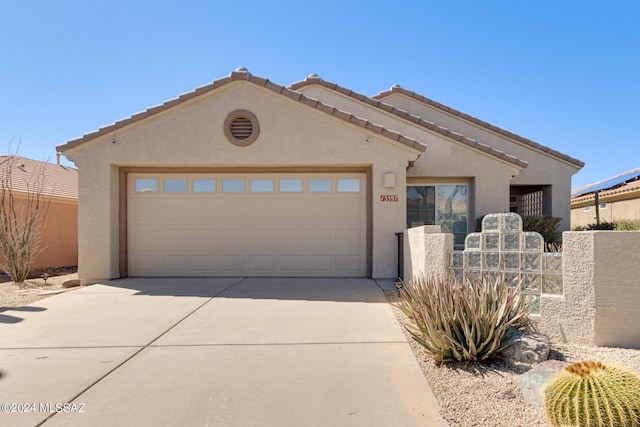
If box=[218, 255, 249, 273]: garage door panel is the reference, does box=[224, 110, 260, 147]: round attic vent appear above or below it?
above

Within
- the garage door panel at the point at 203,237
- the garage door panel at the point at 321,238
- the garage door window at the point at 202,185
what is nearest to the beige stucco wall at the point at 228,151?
the garage door window at the point at 202,185

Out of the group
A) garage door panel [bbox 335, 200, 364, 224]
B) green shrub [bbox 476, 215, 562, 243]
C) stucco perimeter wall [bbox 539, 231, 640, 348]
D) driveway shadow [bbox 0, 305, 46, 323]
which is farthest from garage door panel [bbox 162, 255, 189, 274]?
stucco perimeter wall [bbox 539, 231, 640, 348]

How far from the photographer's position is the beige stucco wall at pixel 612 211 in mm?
17114

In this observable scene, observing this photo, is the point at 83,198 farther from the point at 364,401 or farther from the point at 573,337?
the point at 573,337

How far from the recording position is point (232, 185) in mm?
10227

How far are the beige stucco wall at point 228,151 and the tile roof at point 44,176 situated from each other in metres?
5.46

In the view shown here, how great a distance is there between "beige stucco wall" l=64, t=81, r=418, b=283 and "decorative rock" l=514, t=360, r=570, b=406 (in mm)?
5727

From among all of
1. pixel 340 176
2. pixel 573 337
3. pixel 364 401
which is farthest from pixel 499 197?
pixel 364 401

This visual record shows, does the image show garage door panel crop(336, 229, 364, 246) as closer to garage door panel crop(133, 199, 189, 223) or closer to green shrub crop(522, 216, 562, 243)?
garage door panel crop(133, 199, 189, 223)

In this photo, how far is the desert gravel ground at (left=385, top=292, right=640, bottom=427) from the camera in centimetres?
330

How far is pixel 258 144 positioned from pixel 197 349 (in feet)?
18.9

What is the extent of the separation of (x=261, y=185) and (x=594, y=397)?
8384 millimetres

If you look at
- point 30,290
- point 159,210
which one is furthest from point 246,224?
point 30,290

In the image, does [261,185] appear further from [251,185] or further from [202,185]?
[202,185]
